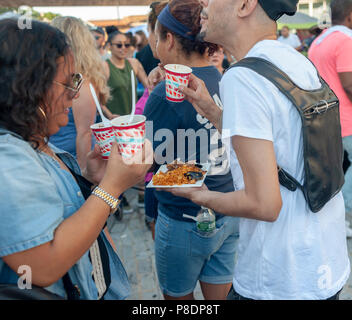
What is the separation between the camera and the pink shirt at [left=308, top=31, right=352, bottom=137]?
3276mm

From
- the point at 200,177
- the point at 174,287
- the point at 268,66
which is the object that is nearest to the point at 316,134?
the point at 268,66

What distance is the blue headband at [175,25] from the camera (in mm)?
2006

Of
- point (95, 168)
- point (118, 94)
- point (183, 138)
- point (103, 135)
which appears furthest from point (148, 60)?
point (103, 135)

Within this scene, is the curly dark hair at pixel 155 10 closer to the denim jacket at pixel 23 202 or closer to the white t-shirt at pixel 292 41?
the denim jacket at pixel 23 202

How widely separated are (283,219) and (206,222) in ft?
2.26

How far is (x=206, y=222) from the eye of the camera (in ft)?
6.46

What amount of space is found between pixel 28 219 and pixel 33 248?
97 millimetres

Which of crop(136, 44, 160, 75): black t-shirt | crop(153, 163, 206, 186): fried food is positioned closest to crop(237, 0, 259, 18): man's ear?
crop(153, 163, 206, 186): fried food

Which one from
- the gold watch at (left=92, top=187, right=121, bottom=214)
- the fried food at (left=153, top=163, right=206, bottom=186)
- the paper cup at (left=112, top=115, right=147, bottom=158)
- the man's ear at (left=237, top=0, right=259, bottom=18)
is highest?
the man's ear at (left=237, top=0, right=259, bottom=18)

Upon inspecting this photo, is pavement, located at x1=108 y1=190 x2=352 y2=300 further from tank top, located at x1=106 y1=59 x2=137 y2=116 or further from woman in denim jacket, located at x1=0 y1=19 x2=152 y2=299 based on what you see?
woman in denim jacket, located at x1=0 y1=19 x2=152 y2=299

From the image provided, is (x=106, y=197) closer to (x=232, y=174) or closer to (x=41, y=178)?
(x=41, y=178)

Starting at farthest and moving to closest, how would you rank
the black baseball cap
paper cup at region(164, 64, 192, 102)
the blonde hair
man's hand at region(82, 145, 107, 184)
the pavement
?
the pavement
the blonde hair
paper cup at region(164, 64, 192, 102)
man's hand at region(82, 145, 107, 184)
the black baseball cap

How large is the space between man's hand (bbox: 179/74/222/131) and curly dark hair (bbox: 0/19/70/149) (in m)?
0.84

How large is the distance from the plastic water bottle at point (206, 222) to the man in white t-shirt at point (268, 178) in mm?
459
